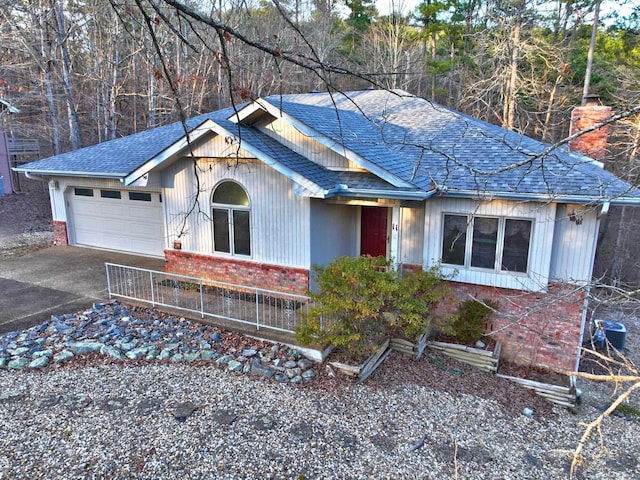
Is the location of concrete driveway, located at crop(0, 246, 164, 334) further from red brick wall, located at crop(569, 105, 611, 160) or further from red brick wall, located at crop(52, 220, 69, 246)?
red brick wall, located at crop(569, 105, 611, 160)

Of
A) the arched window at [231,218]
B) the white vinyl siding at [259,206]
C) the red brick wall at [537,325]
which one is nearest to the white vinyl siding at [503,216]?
the red brick wall at [537,325]

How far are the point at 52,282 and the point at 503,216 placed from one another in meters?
11.1

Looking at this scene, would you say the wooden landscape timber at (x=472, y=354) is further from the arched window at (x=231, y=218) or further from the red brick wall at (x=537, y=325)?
the arched window at (x=231, y=218)

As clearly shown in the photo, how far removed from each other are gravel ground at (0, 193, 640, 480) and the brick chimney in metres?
5.96

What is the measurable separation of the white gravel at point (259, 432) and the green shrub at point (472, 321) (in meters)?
1.77

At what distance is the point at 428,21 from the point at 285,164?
76.2 feet

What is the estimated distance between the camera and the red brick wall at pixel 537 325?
854 centimetres

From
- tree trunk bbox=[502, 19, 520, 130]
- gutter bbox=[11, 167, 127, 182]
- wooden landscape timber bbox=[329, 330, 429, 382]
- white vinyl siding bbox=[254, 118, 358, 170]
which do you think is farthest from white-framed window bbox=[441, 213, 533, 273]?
tree trunk bbox=[502, 19, 520, 130]

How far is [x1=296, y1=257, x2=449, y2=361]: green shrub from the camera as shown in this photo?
7.37m

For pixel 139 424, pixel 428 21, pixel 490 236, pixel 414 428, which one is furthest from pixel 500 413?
pixel 428 21

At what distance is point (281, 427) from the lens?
6.10m

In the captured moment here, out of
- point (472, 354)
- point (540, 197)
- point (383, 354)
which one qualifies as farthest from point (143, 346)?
point (540, 197)

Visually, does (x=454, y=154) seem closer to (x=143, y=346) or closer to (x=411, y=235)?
(x=411, y=235)

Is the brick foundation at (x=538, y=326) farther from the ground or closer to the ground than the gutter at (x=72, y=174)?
closer to the ground
